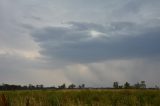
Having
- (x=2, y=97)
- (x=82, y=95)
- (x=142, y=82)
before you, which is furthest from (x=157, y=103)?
(x=142, y=82)

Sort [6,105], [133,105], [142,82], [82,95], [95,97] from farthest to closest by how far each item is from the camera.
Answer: [142,82] → [82,95] → [95,97] → [133,105] → [6,105]

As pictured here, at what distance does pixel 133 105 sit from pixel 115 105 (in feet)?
5.29

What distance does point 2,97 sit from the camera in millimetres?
2971

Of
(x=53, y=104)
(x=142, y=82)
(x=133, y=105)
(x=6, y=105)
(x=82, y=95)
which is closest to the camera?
(x=6, y=105)

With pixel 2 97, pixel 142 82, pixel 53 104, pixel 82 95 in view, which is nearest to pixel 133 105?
pixel 53 104

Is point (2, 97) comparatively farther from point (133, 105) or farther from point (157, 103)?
point (157, 103)

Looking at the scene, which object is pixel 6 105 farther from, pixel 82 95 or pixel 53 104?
pixel 82 95

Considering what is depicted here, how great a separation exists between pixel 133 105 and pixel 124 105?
70 cm

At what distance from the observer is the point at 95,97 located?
84.1ft

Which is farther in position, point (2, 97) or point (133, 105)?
point (133, 105)

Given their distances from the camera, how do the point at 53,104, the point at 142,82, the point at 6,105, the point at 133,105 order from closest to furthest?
the point at 6,105 < the point at 133,105 < the point at 53,104 < the point at 142,82

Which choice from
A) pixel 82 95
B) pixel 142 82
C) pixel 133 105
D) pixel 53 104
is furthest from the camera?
pixel 142 82

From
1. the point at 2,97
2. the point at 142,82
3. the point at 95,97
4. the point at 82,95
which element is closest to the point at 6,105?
the point at 2,97

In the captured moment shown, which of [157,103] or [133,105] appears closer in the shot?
[133,105]
